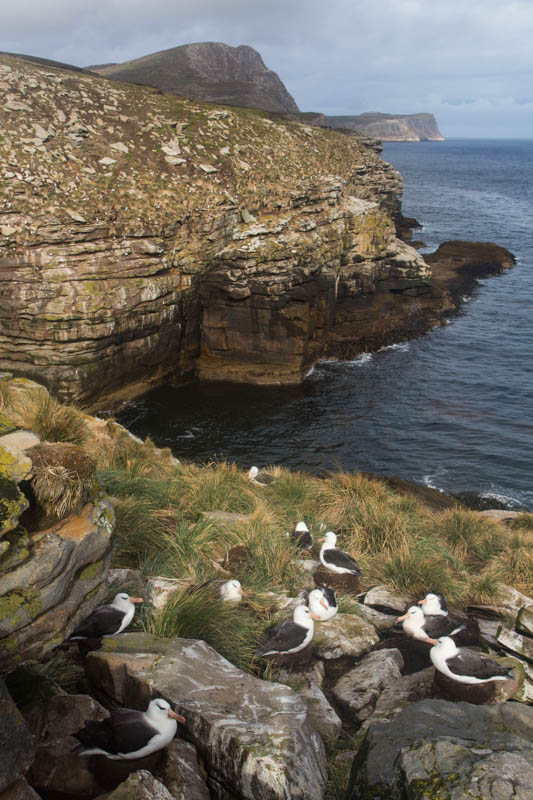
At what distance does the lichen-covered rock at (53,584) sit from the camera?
3.33 meters

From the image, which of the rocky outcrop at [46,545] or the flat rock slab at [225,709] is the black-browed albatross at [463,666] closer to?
the flat rock slab at [225,709]

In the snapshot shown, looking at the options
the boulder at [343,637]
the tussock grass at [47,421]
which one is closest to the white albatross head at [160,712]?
the boulder at [343,637]

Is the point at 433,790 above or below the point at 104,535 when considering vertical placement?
below

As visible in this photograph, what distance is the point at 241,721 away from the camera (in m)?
3.65

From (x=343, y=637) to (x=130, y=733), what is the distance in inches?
124

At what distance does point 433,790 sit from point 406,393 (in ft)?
85.3

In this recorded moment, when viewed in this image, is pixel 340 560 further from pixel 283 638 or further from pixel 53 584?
pixel 53 584

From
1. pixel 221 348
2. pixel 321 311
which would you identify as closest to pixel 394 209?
pixel 321 311

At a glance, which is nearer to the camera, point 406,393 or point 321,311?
point 406,393

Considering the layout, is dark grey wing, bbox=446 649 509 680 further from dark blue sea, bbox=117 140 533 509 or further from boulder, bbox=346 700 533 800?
dark blue sea, bbox=117 140 533 509

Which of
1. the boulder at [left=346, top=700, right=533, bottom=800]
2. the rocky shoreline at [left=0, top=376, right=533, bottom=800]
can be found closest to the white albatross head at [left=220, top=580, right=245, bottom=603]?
the rocky shoreline at [left=0, top=376, right=533, bottom=800]

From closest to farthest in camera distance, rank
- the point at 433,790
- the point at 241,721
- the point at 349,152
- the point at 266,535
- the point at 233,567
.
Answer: the point at 433,790 < the point at 241,721 < the point at 233,567 < the point at 266,535 < the point at 349,152

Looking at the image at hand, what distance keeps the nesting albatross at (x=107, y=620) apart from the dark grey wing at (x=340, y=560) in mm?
3057

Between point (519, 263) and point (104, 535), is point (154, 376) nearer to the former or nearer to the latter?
point (104, 535)
